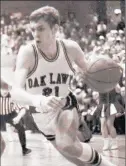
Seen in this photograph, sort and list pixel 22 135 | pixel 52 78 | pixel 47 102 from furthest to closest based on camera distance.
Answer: pixel 22 135 < pixel 52 78 < pixel 47 102

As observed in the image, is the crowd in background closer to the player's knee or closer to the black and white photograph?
the black and white photograph

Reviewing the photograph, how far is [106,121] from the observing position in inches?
61.0

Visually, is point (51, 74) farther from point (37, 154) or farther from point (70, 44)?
point (37, 154)

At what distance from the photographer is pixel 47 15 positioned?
4.50 ft

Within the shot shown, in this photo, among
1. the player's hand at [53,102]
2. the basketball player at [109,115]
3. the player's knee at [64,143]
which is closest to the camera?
the player's hand at [53,102]

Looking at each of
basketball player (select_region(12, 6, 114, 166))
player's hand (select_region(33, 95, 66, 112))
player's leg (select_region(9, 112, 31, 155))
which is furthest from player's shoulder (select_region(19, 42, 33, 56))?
player's leg (select_region(9, 112, 31, 155))

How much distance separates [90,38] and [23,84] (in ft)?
1.02

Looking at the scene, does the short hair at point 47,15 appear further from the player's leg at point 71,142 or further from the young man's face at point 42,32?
the player's leg at point 71,142

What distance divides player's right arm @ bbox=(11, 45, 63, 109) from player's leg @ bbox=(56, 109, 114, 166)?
6 centimetres

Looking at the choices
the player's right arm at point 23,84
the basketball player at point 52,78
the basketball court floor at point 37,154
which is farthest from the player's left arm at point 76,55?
the basketball court floor at point 37,154

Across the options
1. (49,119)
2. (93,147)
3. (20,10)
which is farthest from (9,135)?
(20,10)

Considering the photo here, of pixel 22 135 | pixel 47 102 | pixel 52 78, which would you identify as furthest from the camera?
pixel 22 135

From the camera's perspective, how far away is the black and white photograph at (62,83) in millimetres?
1354

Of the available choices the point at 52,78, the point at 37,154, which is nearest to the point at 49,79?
the point at 52,78
